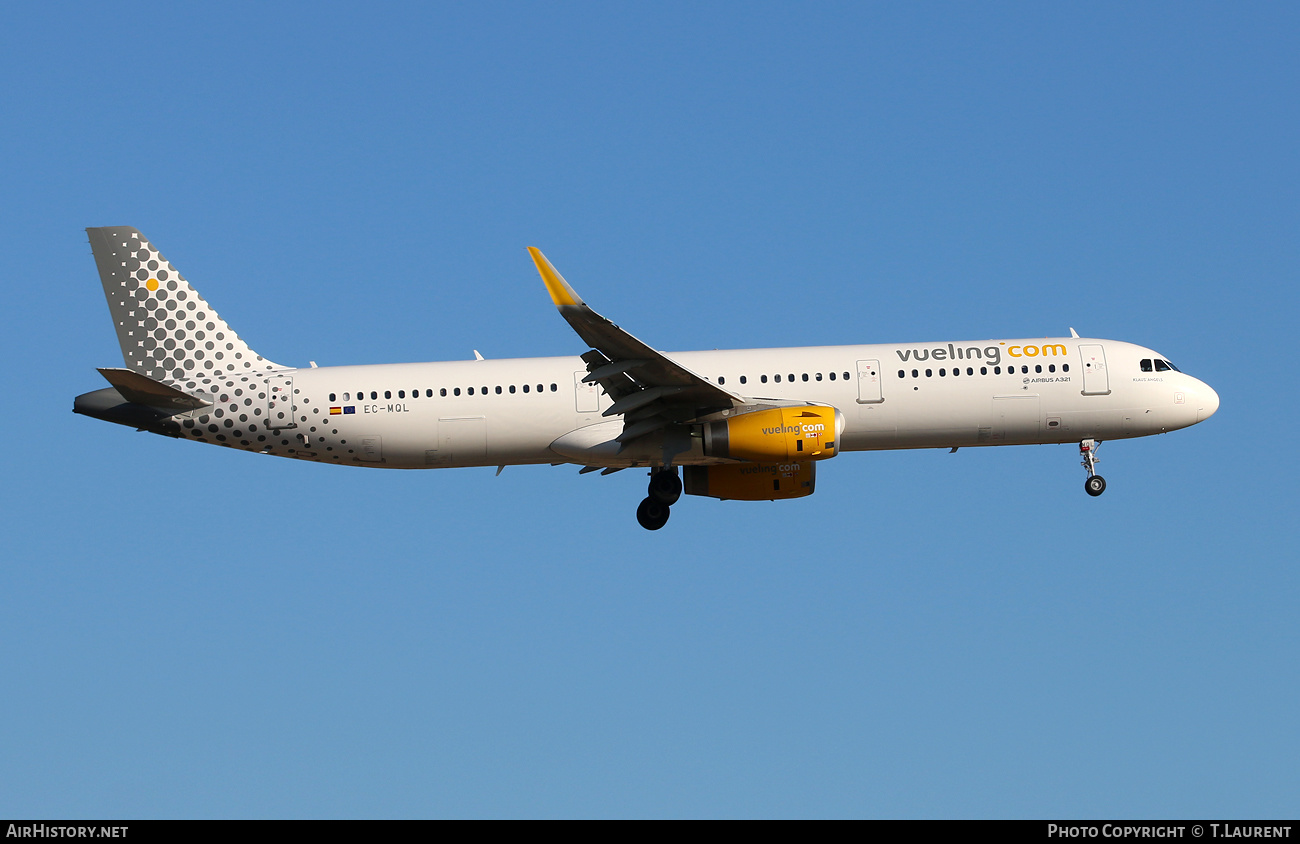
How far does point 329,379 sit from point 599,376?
8.55m

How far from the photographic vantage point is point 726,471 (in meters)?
41.7

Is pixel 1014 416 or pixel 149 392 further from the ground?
pixel 149 392

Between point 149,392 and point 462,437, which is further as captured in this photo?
point 462,437

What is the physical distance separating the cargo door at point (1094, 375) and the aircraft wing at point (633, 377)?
1006 centimetres

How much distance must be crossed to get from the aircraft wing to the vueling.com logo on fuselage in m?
5.31

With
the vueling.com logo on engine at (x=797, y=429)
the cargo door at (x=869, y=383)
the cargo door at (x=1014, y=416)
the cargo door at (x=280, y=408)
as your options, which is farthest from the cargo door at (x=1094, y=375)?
the cargo door at (x=280, y=408)

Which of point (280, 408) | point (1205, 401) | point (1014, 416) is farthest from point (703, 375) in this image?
point (1205, 401)

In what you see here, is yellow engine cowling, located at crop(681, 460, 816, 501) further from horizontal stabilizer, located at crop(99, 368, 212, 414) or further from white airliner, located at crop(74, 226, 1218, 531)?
horizontal stabilizer, located at crop(99, 368, 212, 414)

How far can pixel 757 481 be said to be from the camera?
41.6 metres

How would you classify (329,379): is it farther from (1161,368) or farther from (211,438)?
(1161,368)

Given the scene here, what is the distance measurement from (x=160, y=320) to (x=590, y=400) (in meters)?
12.8

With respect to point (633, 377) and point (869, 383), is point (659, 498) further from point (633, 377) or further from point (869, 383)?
point (869, 383)
